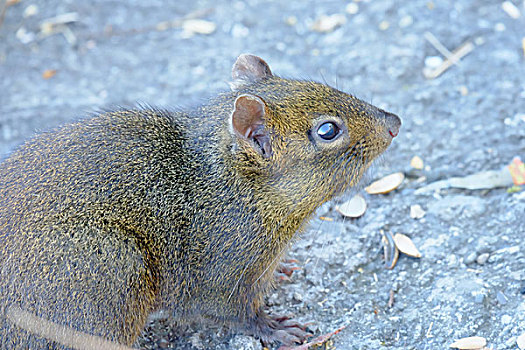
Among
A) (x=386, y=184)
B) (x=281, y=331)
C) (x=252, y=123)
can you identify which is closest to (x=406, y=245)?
(x=386, y=184)

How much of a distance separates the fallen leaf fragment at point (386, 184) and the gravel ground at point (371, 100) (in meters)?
0.06

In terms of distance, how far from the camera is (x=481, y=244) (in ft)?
13.8

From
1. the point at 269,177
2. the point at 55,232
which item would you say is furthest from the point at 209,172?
the point at 55,232

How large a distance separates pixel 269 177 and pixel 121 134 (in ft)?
2.73

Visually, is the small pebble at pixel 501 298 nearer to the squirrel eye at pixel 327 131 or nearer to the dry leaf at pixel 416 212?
the dry leaf at pixel 416 212

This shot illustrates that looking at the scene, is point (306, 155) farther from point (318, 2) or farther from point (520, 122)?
point (318, 2)

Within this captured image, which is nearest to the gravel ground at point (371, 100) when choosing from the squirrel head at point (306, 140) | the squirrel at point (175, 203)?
the squirrel at point (175, 203)

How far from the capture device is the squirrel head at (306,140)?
3527 mm

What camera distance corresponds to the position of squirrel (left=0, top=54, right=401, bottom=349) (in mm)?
3166

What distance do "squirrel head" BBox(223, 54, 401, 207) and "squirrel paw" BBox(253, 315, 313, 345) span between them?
77cm

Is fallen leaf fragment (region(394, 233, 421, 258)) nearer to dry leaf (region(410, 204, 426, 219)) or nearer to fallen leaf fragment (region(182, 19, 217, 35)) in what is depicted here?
dry leaf (region(410, 204, 426, 219))

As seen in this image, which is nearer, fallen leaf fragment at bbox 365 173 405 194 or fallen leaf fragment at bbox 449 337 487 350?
fallen leaf fragment at bbox 449 337 487 350

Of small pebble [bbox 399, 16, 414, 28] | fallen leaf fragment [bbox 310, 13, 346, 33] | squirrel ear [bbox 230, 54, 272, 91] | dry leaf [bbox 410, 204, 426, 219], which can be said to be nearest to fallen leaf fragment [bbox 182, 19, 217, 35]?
fallen leaf fragment [bbox 310, 13, 346, 33]

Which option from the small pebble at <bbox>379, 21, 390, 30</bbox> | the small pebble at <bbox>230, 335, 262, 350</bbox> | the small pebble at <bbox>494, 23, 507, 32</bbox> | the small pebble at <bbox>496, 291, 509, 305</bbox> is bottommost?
the small pebble at <bbox>230, 335, 262, 350</bbox>
